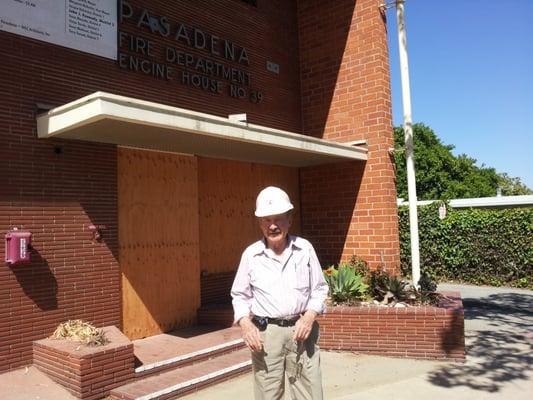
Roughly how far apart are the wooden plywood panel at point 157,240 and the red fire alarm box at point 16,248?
154 centimetres

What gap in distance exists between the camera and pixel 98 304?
276 inches

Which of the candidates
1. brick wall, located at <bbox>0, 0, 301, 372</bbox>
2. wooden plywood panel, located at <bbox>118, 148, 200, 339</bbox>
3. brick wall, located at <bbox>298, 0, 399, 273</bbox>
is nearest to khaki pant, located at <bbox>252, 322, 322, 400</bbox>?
brick wall, located at <bbox>0, 0, 301, 372</bbox>

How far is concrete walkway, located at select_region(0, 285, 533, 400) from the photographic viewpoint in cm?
550

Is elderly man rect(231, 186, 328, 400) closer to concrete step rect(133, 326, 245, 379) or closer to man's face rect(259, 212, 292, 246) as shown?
man's face rect(259, 212, 292, 246)

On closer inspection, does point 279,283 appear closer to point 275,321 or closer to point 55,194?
point 275,321

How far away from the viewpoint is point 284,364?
350cm

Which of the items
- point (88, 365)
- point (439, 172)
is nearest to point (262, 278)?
point (88, 365)

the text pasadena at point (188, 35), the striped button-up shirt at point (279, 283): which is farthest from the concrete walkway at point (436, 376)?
the text pasadena at point (188, 35)

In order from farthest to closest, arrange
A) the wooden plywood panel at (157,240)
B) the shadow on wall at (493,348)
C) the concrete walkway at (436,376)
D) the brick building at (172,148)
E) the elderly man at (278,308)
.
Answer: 1. the wooden plywood panel at (157,240)
2. the brick building at (172,148)
3. the shadow on wall at (493,348)
4. the concrete walkway at (436,376)
5. the elderly man at (278,308)

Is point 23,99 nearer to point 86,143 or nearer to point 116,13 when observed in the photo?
point 86,143

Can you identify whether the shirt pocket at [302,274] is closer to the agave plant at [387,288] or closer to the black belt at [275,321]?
the black belt at [275,321]

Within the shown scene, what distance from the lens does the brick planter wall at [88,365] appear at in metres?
5.28

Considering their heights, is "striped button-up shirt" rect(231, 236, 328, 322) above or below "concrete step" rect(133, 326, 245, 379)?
above

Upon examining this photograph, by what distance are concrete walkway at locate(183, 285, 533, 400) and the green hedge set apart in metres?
5.87
